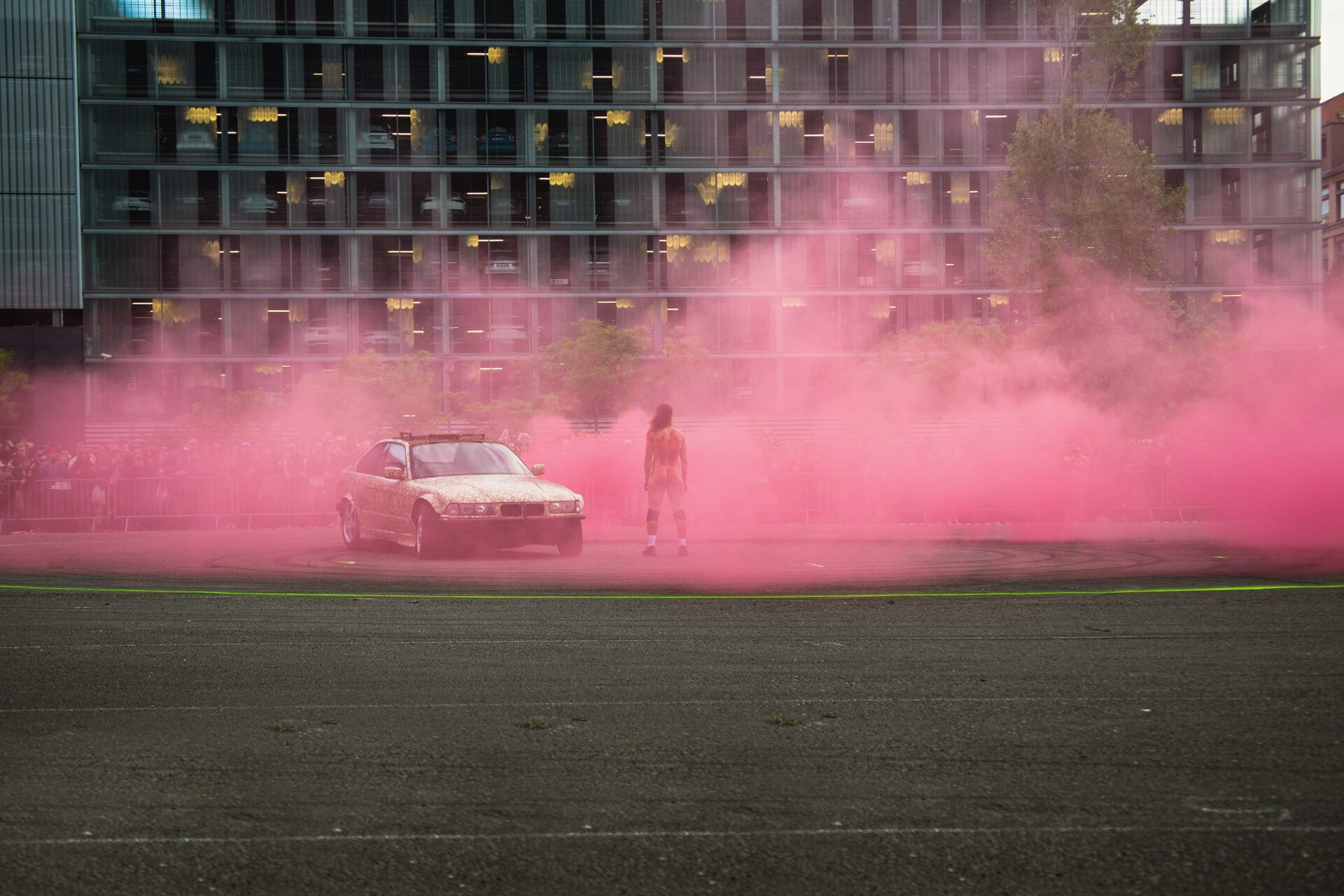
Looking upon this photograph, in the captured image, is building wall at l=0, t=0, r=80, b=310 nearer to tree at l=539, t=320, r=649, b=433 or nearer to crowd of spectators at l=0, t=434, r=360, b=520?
tree at l=539, t=320, r=649, b=433

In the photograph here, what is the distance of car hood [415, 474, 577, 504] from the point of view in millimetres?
14359

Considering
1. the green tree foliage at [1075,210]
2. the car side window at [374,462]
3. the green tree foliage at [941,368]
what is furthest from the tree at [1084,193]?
the car side window at [374,462]

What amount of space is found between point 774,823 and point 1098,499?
18.3 m

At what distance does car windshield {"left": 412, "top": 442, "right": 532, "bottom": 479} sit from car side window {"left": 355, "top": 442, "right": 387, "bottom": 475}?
73cm

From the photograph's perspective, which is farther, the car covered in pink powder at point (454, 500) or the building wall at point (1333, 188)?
the building wall at point (1333, 188)

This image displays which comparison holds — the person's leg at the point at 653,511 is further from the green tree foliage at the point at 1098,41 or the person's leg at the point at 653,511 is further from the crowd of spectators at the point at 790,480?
the green tree foliage at the point at 1098,41

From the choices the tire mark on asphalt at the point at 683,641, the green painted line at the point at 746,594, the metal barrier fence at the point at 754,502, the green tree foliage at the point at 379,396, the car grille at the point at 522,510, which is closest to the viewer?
the tire mark on asphalt at the point at 683,641

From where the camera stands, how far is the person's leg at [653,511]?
14.6 metres

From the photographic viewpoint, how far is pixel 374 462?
16.3m

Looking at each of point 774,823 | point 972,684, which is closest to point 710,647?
point 972,684

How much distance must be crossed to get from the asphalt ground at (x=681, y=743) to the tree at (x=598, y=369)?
115 feet

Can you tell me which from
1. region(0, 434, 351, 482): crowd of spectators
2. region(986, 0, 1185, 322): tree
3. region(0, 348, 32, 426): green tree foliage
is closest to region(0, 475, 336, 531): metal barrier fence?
region(0, 434, 351, 482): crowd of spectators

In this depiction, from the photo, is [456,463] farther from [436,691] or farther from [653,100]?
[653,100]

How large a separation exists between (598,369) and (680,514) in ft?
101
